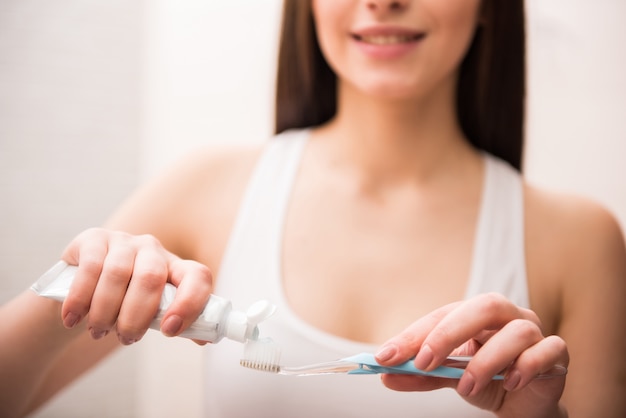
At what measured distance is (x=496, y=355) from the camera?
0.30 meters

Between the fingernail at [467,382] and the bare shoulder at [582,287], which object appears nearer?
the fingernail at [467,382]

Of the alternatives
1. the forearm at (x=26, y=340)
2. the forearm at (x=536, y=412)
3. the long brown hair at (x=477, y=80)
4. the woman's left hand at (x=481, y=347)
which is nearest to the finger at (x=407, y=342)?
the woman's left hand at (x=481, y=347)

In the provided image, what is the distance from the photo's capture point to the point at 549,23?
2.48ft

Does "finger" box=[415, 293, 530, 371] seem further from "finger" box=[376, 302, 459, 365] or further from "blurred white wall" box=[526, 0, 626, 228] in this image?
"blurred white wall" box=[526, 0, 626, 228]

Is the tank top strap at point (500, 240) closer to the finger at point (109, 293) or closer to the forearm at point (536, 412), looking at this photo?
the forearm at point (536, 412)

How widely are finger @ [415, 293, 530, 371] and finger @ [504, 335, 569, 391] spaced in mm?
19

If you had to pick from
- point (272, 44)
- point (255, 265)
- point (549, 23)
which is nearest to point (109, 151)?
point (272, 44)

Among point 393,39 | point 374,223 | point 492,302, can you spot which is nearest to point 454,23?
point 393,39

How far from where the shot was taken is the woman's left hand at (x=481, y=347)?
29 centimetres

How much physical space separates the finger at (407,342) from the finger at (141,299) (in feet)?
0.34

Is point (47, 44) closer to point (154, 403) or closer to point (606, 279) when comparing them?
point (154, 403)

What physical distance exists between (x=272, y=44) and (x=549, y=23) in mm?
335

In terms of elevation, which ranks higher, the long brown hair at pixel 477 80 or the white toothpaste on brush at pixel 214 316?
the long brown hair at pixel 477 80

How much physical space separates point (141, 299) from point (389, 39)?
1.02 ft
